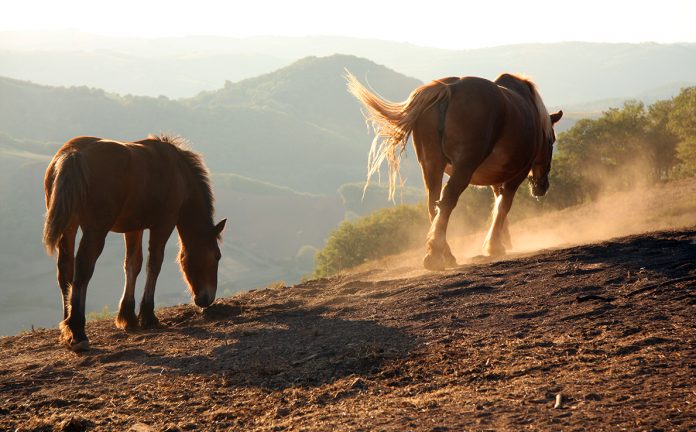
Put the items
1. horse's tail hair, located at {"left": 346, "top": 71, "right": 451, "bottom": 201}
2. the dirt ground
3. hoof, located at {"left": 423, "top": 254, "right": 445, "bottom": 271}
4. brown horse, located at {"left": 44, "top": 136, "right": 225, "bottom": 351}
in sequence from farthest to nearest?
hoof, located at {"left": 423, "top": 254, "right": 445, "bottom": 271} < horse's tail hair, located at {"left": 346, "top": 71, "right": 451, "bottom": 201} < brown horse, located at {"left": 44, "top": 136, "right": 225, "bottom": 351} < the dirt ground

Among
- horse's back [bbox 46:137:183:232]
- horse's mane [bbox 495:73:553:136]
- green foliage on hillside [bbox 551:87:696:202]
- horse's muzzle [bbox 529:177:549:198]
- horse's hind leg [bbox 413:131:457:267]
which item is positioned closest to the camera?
horse's back [bbox 46:137:183:232]

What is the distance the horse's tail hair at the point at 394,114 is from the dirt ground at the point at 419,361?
2.20m

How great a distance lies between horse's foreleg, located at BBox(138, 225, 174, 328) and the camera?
9500 mm

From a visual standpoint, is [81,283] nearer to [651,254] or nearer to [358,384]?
[358,384]

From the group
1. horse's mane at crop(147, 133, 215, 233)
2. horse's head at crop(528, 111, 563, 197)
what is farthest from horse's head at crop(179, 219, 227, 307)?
horse's head at crop(528, 111, 563, 197)

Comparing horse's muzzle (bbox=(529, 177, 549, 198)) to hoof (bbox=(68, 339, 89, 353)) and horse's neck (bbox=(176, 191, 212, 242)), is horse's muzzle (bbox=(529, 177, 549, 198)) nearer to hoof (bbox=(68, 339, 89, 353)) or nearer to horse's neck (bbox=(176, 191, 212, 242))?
horse's neck (bbox=(176, 191, 212, 242))

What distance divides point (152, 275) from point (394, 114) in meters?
4.02

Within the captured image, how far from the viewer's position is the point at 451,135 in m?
10.4

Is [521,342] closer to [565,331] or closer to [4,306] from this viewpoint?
[565,331]

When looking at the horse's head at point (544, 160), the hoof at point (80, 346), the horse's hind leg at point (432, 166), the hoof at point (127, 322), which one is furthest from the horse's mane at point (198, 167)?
the horse's head at point (544, 160)

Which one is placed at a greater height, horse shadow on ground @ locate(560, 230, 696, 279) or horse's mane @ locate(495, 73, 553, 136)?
horse's mane @ locate(495, 73, 553, 136)

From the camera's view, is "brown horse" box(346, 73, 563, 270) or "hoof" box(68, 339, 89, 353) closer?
"hoof" box(68, 339, 89, 353)

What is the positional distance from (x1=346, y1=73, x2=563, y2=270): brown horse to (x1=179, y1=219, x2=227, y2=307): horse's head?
2523mm

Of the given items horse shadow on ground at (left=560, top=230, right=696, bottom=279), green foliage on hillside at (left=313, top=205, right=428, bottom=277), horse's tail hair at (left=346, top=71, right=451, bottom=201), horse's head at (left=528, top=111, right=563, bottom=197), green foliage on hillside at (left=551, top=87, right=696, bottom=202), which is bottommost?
green foliage on hillside at (left=313, top=205, right=428, bottom=277)
